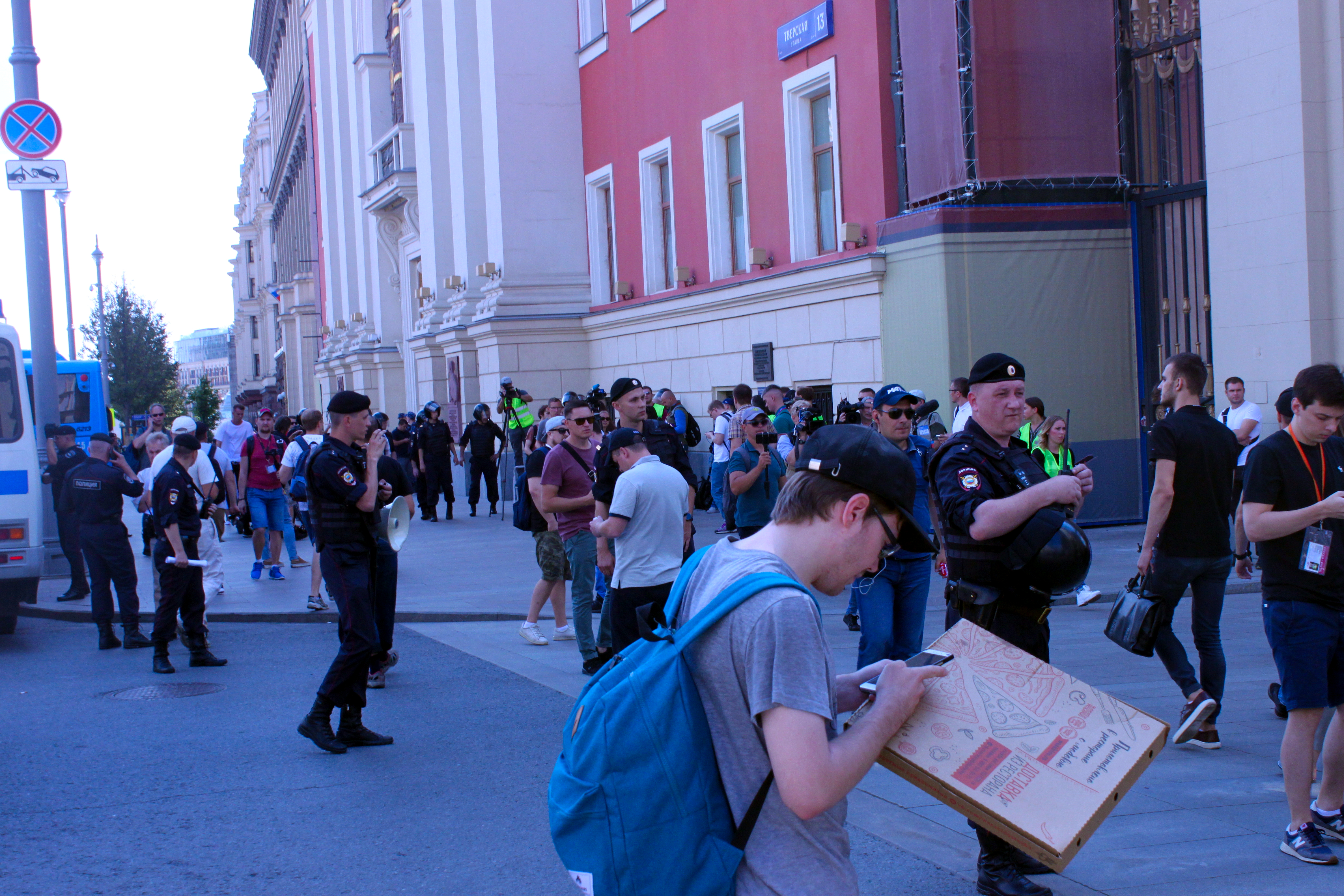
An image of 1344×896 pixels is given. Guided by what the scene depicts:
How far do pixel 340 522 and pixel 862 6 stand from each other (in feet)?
38.1

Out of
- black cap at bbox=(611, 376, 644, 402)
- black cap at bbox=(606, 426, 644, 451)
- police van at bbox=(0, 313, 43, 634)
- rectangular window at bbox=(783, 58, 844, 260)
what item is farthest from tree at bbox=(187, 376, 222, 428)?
black cap at bbox=(606, 426, 644, 451)

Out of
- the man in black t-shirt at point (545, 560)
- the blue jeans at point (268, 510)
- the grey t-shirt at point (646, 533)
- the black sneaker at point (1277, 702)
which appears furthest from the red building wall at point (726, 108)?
the black sneaker at point (1277, 702)

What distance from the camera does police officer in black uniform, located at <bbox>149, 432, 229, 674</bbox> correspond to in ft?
30.3

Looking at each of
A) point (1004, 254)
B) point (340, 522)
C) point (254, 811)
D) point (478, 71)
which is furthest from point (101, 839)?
point (478, 71)

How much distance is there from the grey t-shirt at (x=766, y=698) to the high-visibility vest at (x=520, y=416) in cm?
1666

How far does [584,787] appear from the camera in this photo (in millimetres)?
2166

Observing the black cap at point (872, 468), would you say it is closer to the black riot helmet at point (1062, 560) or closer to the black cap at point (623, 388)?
the black riot helmet at point (1062, 560)

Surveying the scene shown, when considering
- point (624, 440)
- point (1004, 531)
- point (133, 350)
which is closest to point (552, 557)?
point (624, 440)

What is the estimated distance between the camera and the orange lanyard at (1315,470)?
4738 mm

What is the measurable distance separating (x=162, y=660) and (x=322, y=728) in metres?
3.16

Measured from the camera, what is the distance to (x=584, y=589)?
8664mm

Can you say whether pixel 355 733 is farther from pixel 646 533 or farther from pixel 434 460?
pixel 434 460

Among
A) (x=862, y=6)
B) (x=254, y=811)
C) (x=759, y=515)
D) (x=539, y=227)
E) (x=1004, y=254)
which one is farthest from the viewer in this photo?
(x=539, y=227)

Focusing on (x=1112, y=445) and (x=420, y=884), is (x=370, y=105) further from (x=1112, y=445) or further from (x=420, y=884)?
(x=420, y=884)
